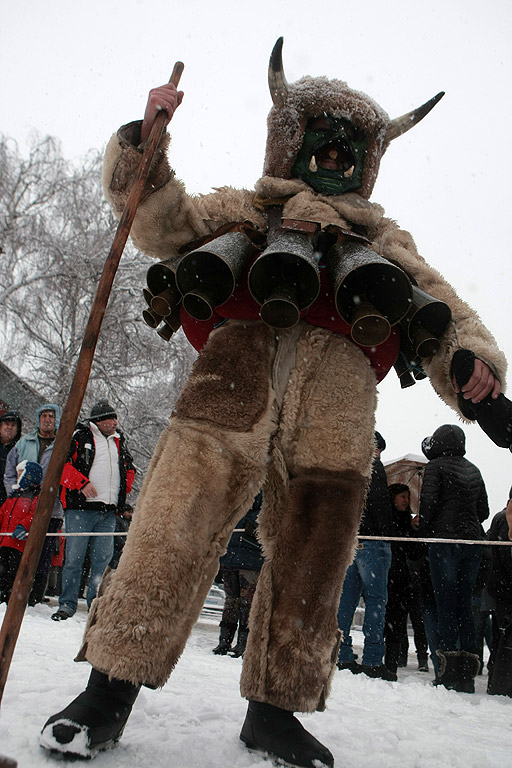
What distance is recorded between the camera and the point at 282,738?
1633 millimetres

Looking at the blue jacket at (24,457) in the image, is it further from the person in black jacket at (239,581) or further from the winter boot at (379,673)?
the winter boot at (379,673)

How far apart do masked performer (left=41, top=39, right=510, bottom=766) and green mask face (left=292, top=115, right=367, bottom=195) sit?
0.32 ft

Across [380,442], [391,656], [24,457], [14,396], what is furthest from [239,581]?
[14,396]

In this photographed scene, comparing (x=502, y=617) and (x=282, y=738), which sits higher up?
(x=502, y=617)

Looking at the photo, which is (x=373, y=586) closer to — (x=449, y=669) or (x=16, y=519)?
(x=449, y=669)

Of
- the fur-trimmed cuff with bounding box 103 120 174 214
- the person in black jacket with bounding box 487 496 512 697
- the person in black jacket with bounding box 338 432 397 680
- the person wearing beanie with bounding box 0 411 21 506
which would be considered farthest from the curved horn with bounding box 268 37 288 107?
the person wearing beanie with bounding box 0 411 21 506

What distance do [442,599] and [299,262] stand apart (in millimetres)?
3388

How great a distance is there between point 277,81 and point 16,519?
410cm

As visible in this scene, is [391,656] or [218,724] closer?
Result: [218,724]

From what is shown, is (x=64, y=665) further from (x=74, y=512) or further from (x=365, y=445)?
(x=74, y=512)

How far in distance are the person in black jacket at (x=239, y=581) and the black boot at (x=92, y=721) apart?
9.24ft

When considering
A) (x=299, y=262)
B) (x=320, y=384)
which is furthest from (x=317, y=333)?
(x=299, y=262)

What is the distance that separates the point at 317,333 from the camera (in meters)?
1.93

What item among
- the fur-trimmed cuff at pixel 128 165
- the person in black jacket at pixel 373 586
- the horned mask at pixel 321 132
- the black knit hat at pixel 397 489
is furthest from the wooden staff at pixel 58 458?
the black knit hat at pixel 397 489
